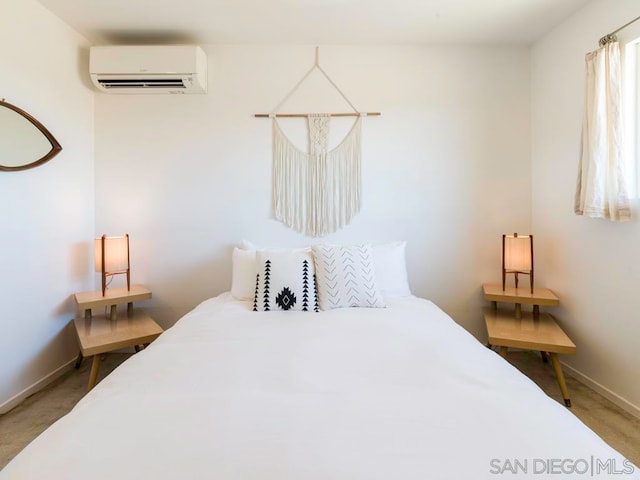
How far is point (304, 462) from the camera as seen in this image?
75 cm

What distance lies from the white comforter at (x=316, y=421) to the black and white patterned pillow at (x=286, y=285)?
0.55 metres

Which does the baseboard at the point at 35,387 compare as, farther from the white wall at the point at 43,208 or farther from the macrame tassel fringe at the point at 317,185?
the macrame tassel fringe at the point at 317,185

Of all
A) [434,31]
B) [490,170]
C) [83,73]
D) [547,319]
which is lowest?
[547,319]

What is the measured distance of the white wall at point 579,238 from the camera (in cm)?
194

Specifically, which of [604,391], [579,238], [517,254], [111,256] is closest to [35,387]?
[111,256]

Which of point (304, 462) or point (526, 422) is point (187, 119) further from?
point (526, 422)

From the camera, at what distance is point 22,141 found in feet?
6.81

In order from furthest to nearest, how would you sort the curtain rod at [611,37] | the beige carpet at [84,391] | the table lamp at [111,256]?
1. the table lamp at [111,256]
2. the curtain rod at [611,37]
3. the beige carpet at [84,391]

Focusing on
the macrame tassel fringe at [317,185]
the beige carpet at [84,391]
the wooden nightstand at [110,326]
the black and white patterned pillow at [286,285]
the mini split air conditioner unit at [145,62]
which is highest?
the mini split air conditioner unit at [145,62]

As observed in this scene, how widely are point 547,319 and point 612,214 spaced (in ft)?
2.88

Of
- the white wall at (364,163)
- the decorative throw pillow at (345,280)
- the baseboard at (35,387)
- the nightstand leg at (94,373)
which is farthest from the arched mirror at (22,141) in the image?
the decorative throw pillow at (345,280)

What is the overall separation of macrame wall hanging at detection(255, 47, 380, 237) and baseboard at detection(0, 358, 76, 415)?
75.5 inches

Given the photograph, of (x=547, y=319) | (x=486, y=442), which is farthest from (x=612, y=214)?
(x=486, y=442)

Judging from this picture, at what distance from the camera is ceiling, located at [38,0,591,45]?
7.03 ft
